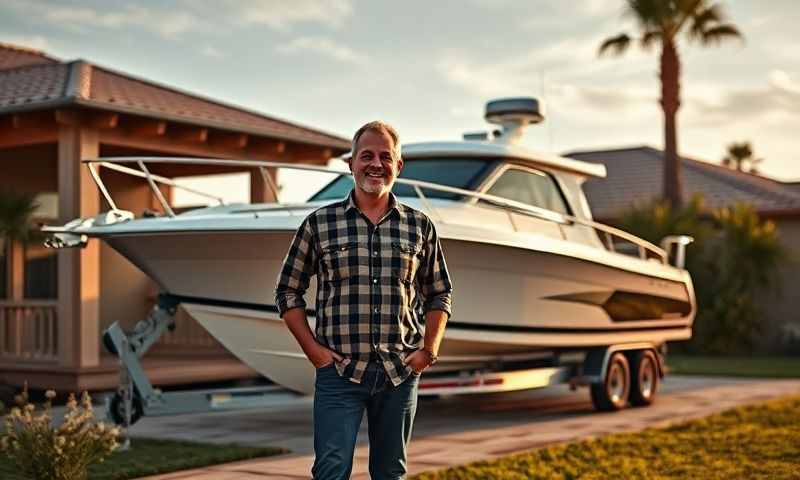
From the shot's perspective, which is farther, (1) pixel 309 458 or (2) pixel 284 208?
(2) pixel 284 208

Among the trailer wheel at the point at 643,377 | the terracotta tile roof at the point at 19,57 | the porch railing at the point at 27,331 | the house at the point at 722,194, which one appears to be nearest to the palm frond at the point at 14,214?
the porch railing at the point at 27,331

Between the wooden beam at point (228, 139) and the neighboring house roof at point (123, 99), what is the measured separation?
6.8 inches

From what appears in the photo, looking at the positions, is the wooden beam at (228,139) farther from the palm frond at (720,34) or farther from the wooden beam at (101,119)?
the palm frond at (720,34)

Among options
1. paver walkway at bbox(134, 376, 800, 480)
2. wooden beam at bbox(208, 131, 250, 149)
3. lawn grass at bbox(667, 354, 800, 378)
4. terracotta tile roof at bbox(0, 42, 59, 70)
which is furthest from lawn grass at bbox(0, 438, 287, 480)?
lawn grass at bbox(667, 354, 800, 378)

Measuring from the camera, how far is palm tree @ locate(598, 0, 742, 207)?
2675 cm

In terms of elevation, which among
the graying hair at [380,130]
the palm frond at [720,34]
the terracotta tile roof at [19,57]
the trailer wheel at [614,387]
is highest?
the palm frond at [720,34]

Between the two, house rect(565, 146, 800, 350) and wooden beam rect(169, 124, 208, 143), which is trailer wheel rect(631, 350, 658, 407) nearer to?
wooden beam rect(169, 124, 208, 143)

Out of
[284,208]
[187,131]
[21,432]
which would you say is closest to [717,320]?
[187,131]

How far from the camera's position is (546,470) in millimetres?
7801

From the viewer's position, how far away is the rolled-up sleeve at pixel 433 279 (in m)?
4.68

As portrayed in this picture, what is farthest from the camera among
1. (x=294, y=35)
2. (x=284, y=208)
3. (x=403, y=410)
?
(x=294, y=35)

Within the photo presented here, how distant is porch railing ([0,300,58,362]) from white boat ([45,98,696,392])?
3764 millimetres

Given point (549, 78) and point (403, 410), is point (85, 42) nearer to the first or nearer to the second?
point (549, 78)

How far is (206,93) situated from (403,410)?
12769 millimetres
